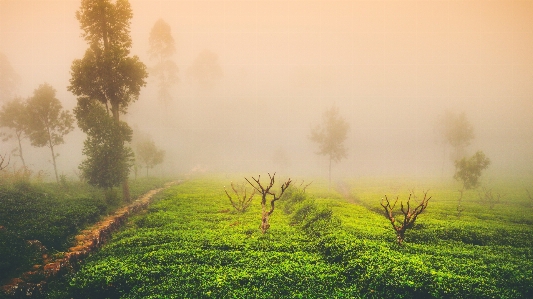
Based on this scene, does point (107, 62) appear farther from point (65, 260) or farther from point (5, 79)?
point (5, 79)

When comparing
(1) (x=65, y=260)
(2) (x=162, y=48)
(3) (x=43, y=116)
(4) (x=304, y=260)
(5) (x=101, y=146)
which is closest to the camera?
(1) (x=65, y=260)

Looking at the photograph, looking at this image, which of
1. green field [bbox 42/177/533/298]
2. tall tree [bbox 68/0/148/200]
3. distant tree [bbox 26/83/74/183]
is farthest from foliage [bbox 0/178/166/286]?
distant tree [bbox 26/83/74/183]

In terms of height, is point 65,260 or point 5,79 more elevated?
point 5,79

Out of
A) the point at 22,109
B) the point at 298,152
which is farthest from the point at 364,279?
the point at 298,152

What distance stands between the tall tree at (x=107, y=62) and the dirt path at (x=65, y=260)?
27.6 feet

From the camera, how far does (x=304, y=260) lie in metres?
14.4

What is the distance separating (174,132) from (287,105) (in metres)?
100

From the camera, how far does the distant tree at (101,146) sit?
2583 cm

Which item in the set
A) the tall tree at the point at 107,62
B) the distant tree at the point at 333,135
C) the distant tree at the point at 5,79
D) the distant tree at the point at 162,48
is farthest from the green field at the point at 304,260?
the distant tree at the point at 5,79

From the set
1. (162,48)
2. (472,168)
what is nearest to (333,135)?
(472,168)

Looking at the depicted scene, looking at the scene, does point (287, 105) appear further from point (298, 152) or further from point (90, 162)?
point (90, 162)

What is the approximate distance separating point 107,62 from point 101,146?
9290 mm

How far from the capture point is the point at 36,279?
40.8 feet

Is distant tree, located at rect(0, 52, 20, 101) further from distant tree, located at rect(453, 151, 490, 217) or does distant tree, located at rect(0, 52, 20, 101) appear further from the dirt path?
distant tree, located at rect(453, 151, 490, 217)
